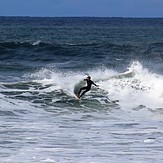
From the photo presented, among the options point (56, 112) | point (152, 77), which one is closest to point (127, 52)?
point (152, 77)

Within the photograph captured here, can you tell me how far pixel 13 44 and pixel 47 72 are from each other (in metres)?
15.5

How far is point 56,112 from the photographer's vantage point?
17.6 metres

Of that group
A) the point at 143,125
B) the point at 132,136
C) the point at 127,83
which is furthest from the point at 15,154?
the point at 127,83

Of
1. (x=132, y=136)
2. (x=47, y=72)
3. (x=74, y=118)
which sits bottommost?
(x=132, y=136)

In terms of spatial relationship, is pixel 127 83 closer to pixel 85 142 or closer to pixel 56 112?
pixel 56 112

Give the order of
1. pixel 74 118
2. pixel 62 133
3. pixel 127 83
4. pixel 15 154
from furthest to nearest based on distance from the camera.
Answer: pixel 127 83 → pixel 74 118 → pixel 62 133 → pixel 15 154

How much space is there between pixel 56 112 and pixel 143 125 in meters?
3.64

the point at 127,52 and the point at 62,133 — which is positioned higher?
the point at 127,52

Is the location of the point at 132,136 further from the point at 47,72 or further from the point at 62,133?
the point at 47,72

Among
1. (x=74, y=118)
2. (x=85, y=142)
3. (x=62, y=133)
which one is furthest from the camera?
(x=74, y=118)

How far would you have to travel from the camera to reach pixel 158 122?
15.5 meters

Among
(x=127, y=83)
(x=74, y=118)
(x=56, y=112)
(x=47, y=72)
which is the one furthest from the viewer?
(x=47, y=72)

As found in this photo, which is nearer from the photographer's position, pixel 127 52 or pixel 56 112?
pixel 56 112

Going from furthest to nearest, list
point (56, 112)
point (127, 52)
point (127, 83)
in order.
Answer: point (127, 52) < point (127, 83) < point (56, 112)
